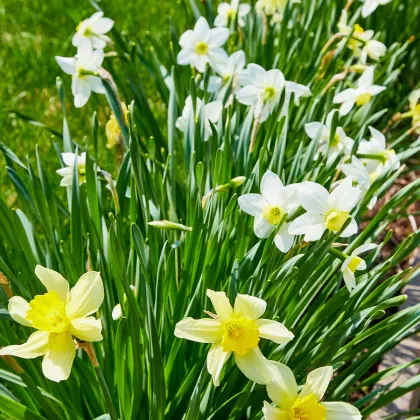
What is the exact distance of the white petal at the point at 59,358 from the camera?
87 cm

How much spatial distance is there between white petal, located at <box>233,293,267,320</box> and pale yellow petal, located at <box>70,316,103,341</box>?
0.71ft

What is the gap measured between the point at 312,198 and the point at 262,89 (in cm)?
57

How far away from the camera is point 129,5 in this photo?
134 inches

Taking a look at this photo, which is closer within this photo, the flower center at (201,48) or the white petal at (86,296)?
the white petal at (86,296)

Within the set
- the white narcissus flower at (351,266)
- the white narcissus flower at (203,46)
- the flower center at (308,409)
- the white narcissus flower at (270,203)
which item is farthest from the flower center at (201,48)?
the flower center at (308,409)

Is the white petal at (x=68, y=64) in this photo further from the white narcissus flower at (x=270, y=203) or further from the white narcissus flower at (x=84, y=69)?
the white narcissus flower at (x=270, y=203)

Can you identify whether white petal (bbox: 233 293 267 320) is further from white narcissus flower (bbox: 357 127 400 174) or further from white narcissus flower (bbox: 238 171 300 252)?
white narcissus flower (bbox: 357 127 400 174)

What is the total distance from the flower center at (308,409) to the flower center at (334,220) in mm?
313

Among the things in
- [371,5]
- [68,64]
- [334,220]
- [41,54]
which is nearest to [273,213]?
[334,220]

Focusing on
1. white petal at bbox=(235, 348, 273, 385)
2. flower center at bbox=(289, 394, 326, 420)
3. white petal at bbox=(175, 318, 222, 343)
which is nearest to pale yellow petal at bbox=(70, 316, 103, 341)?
white petal at bbox=(175, 318, 222, 343)

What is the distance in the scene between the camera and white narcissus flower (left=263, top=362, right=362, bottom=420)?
95 centimetres

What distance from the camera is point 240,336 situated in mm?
938

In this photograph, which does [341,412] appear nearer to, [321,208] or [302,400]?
[302,400]

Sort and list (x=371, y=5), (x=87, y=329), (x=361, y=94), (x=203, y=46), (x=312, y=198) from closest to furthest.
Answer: (x=87, y=329)
(x=312, y=198)
(x=361, y=94)
(x=203, y=46)
(x=371, y=5)
